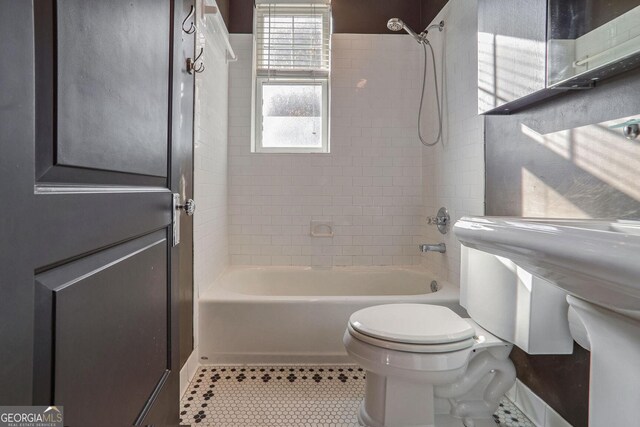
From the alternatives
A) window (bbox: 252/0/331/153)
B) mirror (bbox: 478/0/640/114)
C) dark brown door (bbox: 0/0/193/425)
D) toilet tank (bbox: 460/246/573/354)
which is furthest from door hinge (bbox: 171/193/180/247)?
window (bbox: 252/0/331/153)

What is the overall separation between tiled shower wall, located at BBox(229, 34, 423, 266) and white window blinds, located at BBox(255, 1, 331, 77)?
0.36 ft

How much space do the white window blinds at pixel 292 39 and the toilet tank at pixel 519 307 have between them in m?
2.01

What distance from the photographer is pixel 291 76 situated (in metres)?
2.74

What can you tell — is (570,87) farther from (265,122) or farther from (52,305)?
(265,122)

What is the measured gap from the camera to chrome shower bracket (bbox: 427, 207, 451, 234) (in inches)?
89.4

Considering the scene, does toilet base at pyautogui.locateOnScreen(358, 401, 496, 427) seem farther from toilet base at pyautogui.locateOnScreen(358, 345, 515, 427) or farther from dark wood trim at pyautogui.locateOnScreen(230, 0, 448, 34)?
dark wood trim at pyautogui.locateOnScreen(230, 0, 448, 34)

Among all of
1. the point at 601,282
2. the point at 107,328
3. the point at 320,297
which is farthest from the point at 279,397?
the point at 601,282

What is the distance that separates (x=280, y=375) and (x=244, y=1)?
2649 millimetres

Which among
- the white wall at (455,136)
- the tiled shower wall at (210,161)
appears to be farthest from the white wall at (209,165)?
the white wall at (455,136)

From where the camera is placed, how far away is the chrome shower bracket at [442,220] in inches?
89.4

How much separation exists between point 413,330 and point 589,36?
1169 millimetres

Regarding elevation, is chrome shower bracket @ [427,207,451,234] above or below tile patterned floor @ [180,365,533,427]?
above

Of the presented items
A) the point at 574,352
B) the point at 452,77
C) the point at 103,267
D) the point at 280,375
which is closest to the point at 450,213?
the point at 452,77

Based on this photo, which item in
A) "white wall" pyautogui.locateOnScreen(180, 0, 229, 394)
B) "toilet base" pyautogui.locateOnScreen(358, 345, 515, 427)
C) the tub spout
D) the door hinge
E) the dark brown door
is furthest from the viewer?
the tub spout
